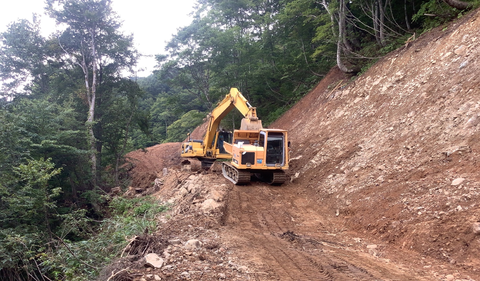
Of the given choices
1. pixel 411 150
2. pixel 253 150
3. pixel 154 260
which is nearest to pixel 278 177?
pixel 253 150

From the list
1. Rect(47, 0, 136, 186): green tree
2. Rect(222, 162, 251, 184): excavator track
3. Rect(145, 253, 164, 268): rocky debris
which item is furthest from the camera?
Rect(47, 0, 136, 186): green tree

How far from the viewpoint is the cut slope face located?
4.95 metres

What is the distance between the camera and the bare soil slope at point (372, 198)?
425 centimetres

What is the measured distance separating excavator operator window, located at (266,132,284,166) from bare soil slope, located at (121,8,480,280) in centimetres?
102

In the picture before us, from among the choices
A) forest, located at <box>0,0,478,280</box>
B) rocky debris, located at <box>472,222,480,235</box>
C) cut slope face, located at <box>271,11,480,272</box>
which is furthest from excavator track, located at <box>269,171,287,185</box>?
rocky debris, located at <box>472,222,480,235</box>

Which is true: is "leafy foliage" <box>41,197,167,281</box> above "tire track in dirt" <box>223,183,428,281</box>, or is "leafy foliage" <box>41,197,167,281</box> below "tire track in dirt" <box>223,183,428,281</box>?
below

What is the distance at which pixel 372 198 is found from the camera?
270 inches

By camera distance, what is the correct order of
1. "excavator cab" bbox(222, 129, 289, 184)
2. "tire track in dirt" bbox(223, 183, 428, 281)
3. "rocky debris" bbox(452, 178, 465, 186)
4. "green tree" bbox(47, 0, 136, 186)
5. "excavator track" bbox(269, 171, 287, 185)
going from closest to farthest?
"tire track in dirt" bbox(223, 183, 428, 281)
"rocky debris" bbox(452, 178, 465, 186)
"excavator cab" bbox(222, 129, 289, 184)
"excavator track" bbox(269, 171, 287, 185)
"green tree" bbox(47, 0, 136, 186)

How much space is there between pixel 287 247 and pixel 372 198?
2.94 meters

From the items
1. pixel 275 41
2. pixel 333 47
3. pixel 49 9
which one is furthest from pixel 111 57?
pixel 333 47

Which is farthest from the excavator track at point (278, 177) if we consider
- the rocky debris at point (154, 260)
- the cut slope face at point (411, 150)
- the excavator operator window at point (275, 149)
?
the rocky debris at point (154, 260)

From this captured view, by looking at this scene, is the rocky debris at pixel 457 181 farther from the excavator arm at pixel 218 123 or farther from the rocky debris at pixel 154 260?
the excavator arm at pixel 218 123

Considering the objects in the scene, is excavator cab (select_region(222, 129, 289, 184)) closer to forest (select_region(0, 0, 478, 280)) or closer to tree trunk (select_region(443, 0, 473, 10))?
forest (select_region(0, 0, 478, 280))

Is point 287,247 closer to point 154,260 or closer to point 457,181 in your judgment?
point 154,260
